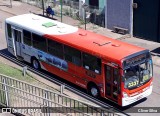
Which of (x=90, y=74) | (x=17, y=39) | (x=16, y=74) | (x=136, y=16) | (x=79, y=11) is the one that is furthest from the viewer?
(x=79, y=11)

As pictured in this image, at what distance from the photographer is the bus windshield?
54.9ft

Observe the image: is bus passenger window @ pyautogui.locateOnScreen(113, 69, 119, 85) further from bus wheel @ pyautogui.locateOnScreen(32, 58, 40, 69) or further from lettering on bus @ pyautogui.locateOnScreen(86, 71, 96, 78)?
bus wheel @ pyautogui.locateOnScreen(32, 58, 40, 69)

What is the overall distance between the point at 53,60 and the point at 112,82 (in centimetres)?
461

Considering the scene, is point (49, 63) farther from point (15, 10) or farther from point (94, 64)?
point (15, 10)

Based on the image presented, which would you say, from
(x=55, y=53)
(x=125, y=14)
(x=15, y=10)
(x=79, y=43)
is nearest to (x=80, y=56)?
(x=79, y=43)

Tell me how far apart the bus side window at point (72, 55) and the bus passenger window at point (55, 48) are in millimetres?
406

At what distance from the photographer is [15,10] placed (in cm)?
3519

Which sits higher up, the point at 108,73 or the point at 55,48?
the point at 55,48

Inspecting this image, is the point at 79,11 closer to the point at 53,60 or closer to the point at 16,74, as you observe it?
the point at 53,60

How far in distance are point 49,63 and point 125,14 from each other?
391 inches

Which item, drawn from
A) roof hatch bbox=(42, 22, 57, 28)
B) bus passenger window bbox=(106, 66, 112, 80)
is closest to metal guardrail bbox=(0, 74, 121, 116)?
bus passenger window bbox=(106, 66, 112, 80)

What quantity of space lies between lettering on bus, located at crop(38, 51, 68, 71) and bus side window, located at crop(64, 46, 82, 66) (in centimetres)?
48

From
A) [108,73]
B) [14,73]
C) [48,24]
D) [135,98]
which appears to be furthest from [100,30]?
[135,98]

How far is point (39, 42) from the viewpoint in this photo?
21.2m
